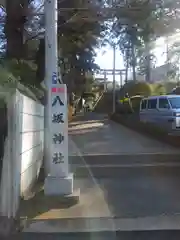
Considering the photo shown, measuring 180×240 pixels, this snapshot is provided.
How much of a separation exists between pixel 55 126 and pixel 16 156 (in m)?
1.49

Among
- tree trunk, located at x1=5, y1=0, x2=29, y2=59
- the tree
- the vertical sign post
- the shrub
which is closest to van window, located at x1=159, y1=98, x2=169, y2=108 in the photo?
the tree

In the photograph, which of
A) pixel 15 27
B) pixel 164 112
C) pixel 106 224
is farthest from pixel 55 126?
pixel 164 112

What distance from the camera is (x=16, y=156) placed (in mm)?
6605

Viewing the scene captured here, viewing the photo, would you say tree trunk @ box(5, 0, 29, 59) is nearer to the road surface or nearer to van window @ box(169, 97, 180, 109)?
the road surface

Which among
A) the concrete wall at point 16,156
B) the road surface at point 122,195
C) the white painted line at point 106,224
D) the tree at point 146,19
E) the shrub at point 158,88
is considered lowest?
the white painted line at point 106,224

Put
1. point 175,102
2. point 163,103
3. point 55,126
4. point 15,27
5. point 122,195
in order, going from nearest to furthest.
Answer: point 55,126
point 122,195
point 15,27
point 175,102
point 163,103

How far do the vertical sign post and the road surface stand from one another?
0.51 meters

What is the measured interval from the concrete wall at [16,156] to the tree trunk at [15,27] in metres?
7.93

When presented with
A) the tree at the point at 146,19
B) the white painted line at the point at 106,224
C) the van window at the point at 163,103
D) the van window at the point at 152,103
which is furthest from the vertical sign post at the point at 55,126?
the van window at the point at 152,103

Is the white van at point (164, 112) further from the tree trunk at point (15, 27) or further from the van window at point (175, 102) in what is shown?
the tree trunk at point (15, 27)

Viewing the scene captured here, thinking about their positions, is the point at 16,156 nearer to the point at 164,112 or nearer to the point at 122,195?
the point at 122,195

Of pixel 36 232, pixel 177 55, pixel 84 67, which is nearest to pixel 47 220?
pixel 36 232

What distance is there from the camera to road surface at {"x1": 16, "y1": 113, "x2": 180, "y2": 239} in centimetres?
646

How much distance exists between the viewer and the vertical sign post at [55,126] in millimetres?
7754
